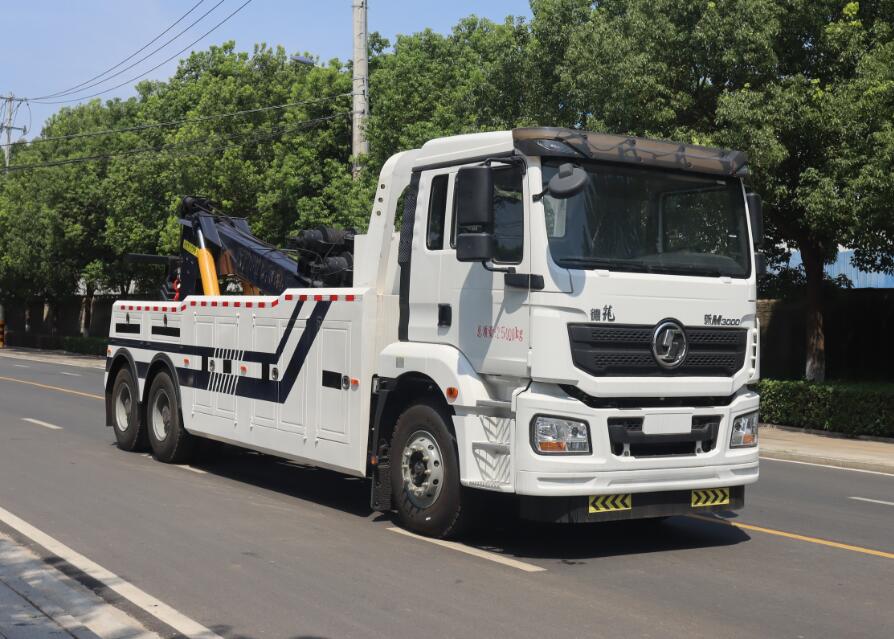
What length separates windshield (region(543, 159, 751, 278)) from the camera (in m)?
8.00

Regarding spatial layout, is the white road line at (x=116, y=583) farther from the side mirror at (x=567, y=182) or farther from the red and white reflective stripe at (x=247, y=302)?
the side mirror at (x=567, y=182)

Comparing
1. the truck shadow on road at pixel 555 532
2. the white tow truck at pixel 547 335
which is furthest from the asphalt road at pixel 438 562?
the white tow truck at pixel 547 335

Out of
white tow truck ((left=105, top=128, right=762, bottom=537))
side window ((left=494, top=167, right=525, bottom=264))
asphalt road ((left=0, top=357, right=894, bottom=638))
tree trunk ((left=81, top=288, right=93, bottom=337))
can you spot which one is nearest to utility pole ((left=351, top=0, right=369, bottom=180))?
asphalt road ((left=0, top=357, right=894, bottom=638))

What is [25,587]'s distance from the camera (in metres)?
6.79

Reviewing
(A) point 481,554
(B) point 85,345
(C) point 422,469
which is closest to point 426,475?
(C) point 422,469

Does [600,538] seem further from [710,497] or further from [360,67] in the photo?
[360,67]

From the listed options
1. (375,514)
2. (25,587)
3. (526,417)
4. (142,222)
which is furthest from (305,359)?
(142,222)

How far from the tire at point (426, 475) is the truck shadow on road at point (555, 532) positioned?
11.3 inches

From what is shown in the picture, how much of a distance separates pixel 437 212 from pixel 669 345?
2.09 m

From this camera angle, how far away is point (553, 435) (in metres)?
7.79

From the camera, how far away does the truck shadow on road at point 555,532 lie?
8531 millimetres

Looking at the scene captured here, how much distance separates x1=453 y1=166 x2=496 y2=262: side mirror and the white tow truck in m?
0.02

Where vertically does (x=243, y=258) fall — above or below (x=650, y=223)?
below

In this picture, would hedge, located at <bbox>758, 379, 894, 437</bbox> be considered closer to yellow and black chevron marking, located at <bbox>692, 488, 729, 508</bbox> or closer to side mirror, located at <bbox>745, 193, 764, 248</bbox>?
side mirror, located at <bbox>745, 193, 764, 248</bbox>
